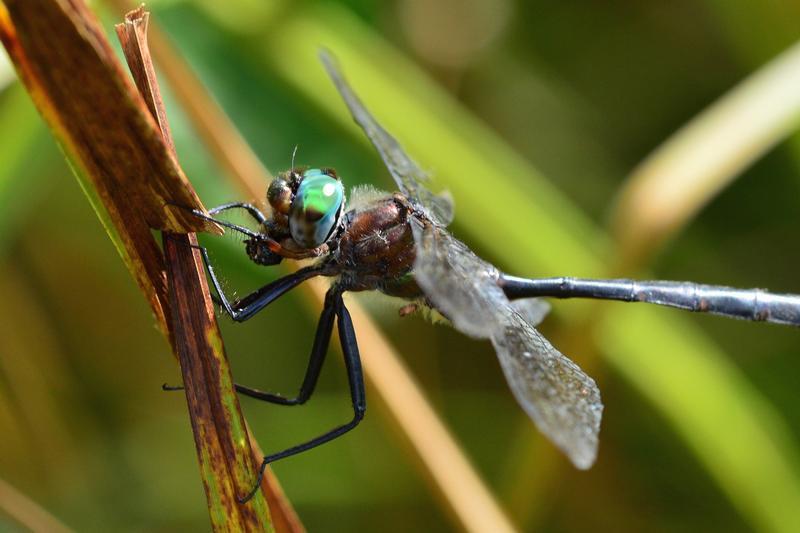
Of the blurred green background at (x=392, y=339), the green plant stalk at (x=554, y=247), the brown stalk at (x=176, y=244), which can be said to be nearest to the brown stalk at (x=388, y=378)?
the blurred green background at (x=392, y=339)

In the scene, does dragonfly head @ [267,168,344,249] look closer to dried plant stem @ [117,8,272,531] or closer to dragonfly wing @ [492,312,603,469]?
dragonfly wing @ [492,312,603,469]

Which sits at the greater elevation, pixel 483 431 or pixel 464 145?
pixel 464 145

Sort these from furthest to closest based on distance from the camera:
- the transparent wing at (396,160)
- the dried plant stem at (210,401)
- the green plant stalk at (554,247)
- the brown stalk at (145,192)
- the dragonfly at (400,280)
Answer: the green plant stalk at (554,247), the transparent wing at (396,160), the dragonfly at (400,280), the dried plant stem at (210,401), the brown stalk at (145,192)

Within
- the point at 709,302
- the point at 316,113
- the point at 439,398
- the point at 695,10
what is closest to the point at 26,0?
the point at 316,113

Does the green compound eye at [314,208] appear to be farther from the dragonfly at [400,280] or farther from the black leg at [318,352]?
the black leg at [318,352]

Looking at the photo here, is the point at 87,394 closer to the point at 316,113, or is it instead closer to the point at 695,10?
the point at 316,113

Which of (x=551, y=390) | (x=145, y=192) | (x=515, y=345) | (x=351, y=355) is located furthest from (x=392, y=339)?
(x=145, y=192)
